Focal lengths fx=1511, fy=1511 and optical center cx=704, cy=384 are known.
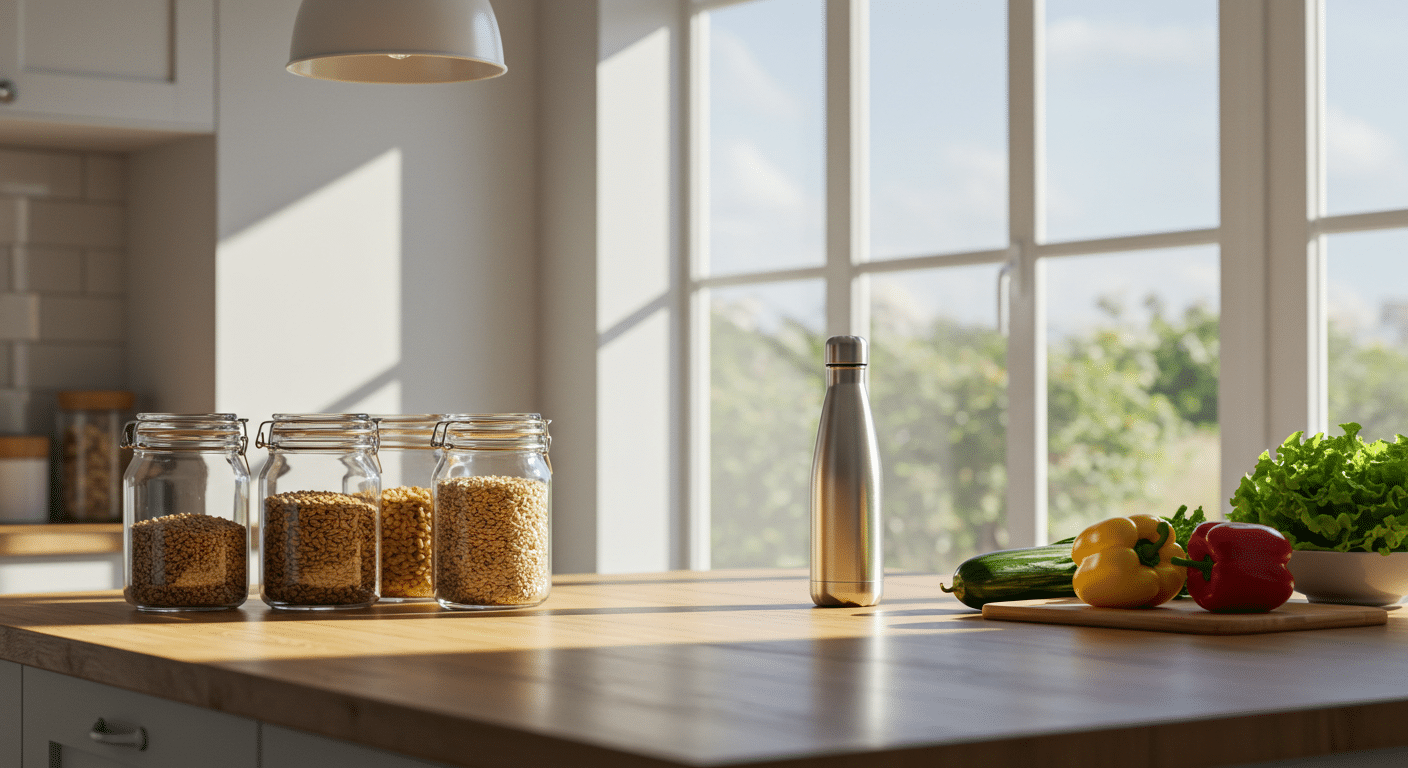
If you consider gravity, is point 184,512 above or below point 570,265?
below

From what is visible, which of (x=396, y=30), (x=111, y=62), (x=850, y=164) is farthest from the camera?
(x=850, y=164)

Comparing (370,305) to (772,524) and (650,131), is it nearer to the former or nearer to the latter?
(650,131)

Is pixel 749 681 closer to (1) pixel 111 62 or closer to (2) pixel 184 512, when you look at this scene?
(2) pixel 184 512

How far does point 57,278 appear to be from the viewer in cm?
383

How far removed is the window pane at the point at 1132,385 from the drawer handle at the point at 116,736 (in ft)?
7.22

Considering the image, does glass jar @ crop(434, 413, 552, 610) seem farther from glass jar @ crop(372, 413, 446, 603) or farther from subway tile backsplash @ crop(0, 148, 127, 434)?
subway tile backsplash @ crop(0, 148, 127, 434)

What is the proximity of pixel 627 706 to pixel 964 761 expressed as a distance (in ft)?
0.80

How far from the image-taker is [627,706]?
102cm

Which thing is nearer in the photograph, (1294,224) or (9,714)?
(9,714)

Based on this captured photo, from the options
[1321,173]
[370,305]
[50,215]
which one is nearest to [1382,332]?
[1321,173]

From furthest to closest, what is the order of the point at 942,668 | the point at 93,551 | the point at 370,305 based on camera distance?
the point at 370,305 < the point at 93,551 < the point at 942,668

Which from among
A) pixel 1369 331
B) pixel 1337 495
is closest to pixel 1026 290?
pixel 1369 331

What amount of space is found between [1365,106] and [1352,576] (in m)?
1.35

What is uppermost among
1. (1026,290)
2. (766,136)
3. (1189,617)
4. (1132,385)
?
(766,136)
